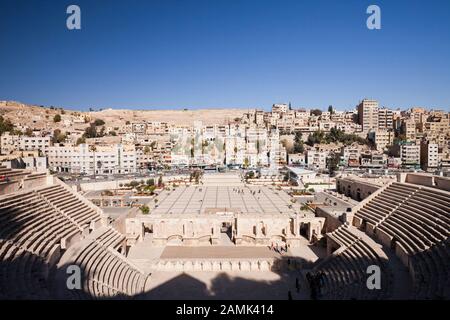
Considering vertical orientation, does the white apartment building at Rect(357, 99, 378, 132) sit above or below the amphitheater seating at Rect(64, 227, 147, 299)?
above

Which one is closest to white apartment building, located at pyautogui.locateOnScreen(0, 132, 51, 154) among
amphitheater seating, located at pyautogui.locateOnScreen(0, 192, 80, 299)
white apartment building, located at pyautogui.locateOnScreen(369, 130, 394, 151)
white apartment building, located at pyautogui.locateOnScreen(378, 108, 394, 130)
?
amphitheater seating, located at pyautogui.locateOnScreen(0, 192, 80, 299)

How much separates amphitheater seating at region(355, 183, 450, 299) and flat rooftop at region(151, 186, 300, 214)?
907 centimetres

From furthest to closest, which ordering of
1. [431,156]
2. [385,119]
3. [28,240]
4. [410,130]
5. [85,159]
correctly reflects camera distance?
[385,119], [410,130], [431,156], [85,159], [28,240]

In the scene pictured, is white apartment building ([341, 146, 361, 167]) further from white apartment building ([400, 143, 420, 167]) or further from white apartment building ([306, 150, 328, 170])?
white apartment building ([400, 143, 420, 167])

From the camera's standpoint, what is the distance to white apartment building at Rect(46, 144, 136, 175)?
65625mm

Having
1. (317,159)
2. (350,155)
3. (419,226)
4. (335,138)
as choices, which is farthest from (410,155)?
(419,226)

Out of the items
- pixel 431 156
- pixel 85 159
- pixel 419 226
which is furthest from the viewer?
pixel 431 156

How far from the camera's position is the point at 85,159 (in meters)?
65.9

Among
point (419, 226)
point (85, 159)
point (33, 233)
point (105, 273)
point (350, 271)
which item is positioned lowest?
point (350, 271)

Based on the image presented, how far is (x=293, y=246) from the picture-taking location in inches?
926

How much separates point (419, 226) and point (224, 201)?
75.5 feet

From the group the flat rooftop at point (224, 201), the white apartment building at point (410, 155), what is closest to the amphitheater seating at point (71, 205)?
the flat rooftop at point (224, 201)

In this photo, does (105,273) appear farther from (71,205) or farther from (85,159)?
(85,159)
